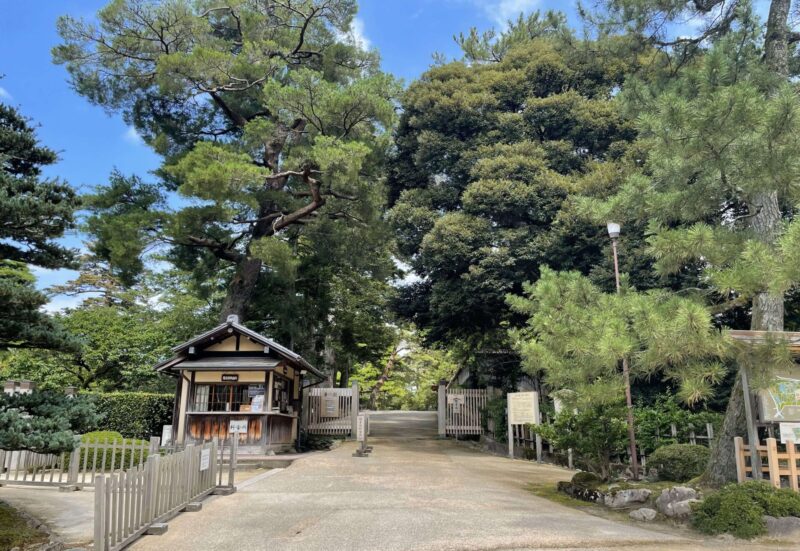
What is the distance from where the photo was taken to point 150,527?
6004 millimetres

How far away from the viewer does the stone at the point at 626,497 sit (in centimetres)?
791

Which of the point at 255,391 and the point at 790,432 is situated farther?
the point at 255,391

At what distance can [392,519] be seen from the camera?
268 inches

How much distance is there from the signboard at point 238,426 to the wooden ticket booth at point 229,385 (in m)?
0.02

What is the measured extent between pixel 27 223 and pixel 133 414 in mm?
12371

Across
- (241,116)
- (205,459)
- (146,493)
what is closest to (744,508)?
(146,493)

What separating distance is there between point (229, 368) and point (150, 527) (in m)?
8.04

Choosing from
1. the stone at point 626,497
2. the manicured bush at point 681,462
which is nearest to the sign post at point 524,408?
the manicured bush at point 681,462

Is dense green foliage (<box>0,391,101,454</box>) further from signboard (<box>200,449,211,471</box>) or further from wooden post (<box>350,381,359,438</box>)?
wooden post (<box>350,381,359,438</box>)

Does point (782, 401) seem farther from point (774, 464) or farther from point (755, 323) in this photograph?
point (755, 323)

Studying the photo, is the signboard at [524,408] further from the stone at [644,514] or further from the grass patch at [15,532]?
the grass patch at [15,532]

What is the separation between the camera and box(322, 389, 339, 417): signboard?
18.8 meters

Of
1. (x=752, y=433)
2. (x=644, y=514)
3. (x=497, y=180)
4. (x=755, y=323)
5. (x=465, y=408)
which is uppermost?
(x=497, y=180)

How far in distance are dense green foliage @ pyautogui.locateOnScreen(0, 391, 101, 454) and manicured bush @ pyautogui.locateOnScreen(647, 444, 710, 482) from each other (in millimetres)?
9044
